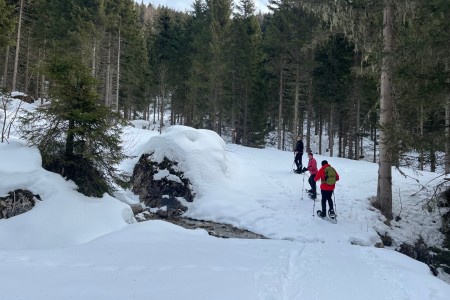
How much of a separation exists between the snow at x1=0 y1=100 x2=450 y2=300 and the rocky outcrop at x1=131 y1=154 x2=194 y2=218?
2.18 feet

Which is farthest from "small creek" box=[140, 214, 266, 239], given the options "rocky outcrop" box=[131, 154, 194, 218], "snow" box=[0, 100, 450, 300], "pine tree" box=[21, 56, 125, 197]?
"pine tree" box=[21, 56, 125, 197]

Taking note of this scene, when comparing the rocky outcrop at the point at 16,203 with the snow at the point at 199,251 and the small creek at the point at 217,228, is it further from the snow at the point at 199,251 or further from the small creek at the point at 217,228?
the small creek at the point at 217,228

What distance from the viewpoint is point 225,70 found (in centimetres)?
3105

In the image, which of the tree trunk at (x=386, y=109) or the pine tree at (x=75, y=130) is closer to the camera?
the pine tree at (x=75, y=130)

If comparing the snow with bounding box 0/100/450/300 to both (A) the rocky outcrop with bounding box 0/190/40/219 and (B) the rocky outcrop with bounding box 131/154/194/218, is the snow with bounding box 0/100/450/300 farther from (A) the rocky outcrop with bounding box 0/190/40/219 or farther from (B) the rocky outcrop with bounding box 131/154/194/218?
(B) the rocky outcrop with bounding box 131/154/194/218

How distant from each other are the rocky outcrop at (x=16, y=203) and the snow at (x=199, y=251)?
169mm

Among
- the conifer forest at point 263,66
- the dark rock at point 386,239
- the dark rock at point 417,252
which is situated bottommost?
the dark rock at point 417,252

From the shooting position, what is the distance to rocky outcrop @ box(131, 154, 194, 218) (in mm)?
12945

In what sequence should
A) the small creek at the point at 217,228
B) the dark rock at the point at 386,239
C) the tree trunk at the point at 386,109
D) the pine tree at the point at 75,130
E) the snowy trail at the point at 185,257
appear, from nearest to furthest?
1. the snowy trail at the point at 185,257
2. the pine tree at the point at 75,130
3. the small creek at the point at 217,228
4. the dark rock at the point at 386,239
5. the tree trunk at the point at 386,109

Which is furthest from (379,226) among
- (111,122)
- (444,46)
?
(111,122)

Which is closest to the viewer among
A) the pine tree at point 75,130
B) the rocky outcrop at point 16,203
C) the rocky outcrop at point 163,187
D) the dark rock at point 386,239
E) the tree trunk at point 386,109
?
the rocky outcrop at point 16,203

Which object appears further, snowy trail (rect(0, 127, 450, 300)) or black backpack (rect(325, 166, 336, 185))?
black backpack (rect(325, 166, 336, 185))

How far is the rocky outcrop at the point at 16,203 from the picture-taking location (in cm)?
730

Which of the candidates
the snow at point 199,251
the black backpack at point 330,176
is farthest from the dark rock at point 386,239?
the black backpack at point 330,176
